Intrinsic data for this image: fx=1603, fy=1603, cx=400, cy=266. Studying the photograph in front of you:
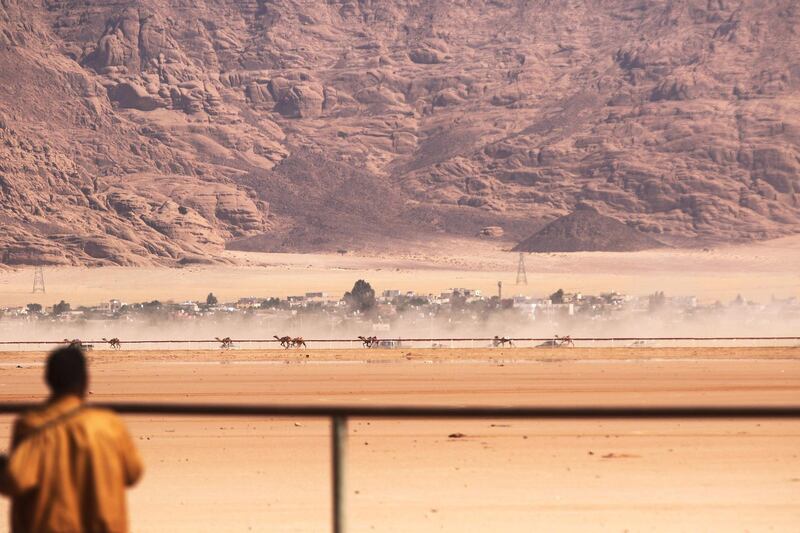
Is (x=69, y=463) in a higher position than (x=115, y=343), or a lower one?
lower

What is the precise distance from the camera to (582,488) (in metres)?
17.6

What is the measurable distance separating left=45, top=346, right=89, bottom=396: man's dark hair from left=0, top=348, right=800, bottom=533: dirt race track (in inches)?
322

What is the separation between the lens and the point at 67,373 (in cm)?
676

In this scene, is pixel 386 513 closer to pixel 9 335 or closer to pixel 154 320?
pixel 9 335

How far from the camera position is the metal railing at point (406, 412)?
770 cm

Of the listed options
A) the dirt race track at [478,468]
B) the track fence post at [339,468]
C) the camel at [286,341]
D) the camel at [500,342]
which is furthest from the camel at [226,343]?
the track fence post at [339,468]

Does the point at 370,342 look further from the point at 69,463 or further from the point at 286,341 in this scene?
the point at 69,463

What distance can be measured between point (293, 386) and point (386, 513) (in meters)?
29.1

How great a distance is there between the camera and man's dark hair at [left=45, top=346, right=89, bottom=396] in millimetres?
6750

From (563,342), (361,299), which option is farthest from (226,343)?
(361,299)

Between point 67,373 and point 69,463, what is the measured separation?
0.38 meters

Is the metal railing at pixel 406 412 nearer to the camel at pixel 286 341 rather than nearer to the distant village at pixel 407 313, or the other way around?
the camel at pixel 286 341

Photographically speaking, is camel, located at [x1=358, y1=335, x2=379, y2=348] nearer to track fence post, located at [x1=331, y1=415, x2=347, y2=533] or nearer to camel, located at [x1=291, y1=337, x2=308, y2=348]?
camel, located at [x1=291, y1=337, x2=308, y2=348]

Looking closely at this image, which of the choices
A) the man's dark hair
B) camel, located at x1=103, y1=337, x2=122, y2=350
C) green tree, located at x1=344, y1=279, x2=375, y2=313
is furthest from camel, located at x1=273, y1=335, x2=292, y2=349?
the man's dark hair
